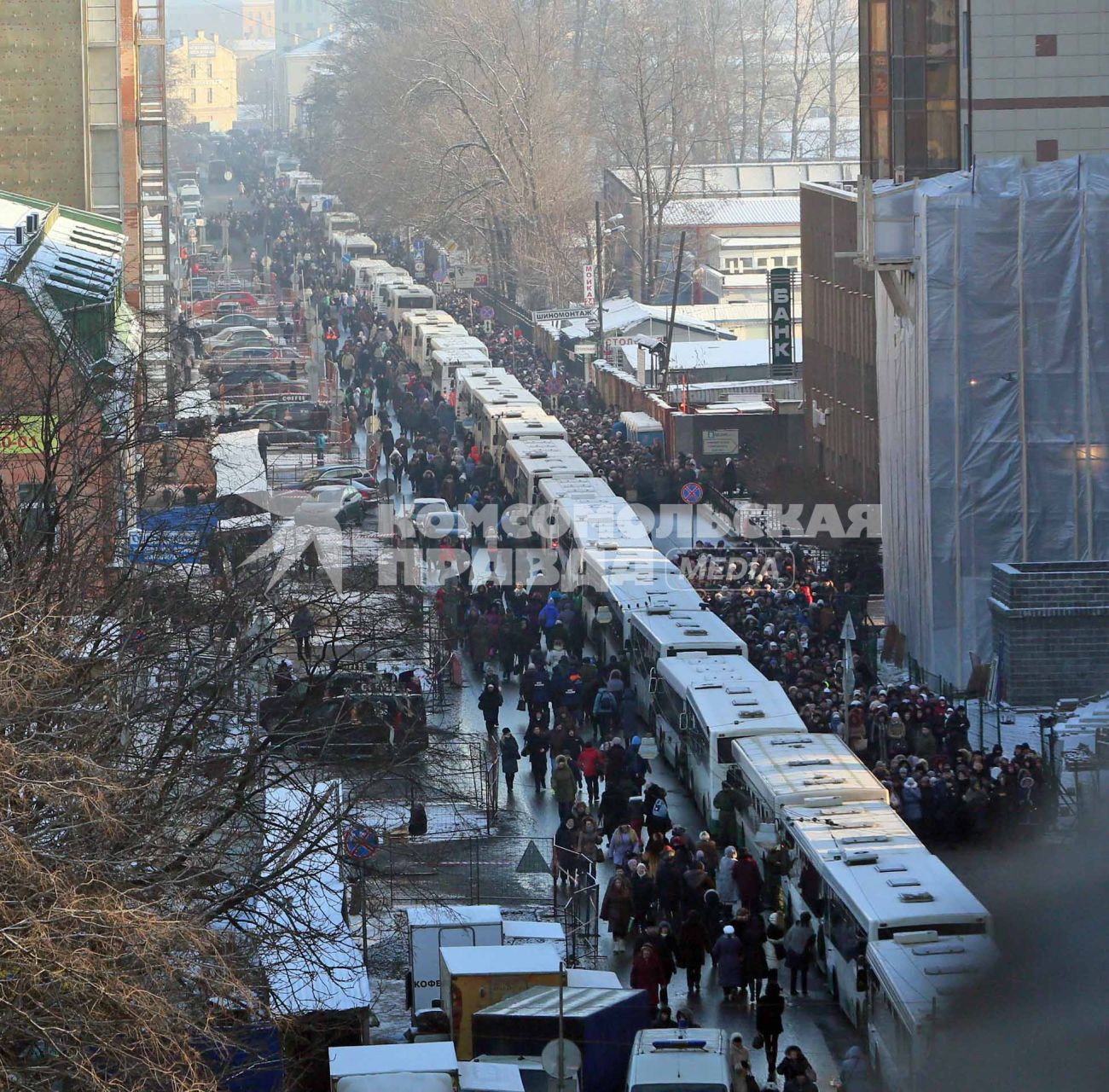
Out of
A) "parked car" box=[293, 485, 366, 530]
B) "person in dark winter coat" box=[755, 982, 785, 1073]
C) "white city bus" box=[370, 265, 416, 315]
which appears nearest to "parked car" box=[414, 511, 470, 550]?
"parked car" box=[293, 485, 366, 530]

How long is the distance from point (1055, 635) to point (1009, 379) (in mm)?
3867

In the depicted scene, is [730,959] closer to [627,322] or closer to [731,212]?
Answer: [627,322]

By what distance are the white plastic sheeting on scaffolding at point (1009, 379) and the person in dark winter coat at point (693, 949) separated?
432 inches

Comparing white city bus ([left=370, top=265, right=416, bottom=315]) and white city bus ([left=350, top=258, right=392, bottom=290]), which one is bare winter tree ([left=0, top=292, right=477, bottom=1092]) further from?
white city bus ([left=350, top=258, right=392, bottom=290])

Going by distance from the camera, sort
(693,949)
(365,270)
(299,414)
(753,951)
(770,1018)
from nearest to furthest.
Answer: (770,1018), (753,951), (693,949), (299,414), (365,270)

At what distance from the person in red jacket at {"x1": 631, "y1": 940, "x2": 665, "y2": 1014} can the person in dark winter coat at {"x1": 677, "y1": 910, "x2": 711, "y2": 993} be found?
0.98 metres

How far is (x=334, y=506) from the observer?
36844mm

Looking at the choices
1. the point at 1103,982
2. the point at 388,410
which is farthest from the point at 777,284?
the point at 1103,982

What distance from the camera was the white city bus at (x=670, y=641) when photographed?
24.9 meters

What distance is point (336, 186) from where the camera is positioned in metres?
107

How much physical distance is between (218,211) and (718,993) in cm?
10733

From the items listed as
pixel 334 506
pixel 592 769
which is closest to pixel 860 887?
pixel 592 769

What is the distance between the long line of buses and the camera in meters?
14.5

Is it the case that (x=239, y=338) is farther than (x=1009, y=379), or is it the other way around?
(x=239, y=338)
